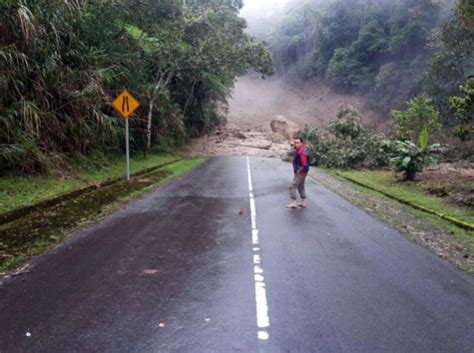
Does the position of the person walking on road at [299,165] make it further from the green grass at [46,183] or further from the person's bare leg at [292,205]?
the green grass at [46,183]

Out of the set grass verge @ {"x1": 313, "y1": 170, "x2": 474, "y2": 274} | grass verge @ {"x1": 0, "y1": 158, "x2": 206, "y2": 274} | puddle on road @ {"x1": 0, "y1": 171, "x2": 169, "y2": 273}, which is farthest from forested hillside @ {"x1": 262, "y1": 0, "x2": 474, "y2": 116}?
puddle on road @ {"x1": 0, "y1": 171, "x2": 169, "y2": 273}

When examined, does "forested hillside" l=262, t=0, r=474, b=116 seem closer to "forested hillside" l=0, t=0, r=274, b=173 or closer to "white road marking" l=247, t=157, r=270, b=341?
"forested hillside" l=0, t=0, r=274, b=173

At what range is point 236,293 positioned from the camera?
17.2ft

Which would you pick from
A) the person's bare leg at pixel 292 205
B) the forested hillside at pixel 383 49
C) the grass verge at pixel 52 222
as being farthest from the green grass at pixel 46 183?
the forested hillside at pixel 383 49

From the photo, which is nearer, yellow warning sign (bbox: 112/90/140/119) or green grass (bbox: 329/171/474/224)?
green grass (bbox: 329/171/474/224)

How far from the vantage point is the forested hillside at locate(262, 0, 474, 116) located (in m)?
33.3

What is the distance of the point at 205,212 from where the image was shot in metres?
10.4

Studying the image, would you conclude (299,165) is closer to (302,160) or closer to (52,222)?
(302,160)

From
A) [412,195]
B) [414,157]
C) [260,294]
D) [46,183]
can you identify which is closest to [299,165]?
[412,195]

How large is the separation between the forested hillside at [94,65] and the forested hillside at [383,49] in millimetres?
13263

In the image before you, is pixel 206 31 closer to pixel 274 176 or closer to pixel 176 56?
pixel 176 56

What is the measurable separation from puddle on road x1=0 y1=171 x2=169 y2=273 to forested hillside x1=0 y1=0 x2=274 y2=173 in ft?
8.27

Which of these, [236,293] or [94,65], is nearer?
[236,293]

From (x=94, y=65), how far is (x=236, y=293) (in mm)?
13919
